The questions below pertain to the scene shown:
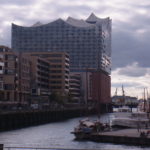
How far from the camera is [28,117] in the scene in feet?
334

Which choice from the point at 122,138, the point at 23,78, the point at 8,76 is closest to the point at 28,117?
the point at 8,76

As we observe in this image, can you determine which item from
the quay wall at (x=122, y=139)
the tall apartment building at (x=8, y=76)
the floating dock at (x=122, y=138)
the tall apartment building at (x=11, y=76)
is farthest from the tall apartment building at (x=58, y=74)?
the quay wall at (x=122, y=139)

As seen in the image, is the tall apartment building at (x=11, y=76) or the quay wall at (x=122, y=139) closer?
the quay wall at (x=122, y=139)

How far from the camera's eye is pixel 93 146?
5038 cm

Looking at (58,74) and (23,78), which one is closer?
(23,78)

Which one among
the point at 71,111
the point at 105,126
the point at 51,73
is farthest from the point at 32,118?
the point at 51,73

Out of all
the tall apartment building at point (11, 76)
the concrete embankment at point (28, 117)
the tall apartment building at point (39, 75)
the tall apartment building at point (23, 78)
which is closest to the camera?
the concrete embankment at point (28, 117)

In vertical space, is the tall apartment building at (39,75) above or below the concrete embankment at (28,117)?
above

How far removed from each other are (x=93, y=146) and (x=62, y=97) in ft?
382

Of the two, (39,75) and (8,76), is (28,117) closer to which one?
(8,76)

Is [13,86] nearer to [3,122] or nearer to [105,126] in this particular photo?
[3,122]

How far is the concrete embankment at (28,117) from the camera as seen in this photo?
8538cm

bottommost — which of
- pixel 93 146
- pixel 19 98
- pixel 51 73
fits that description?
pixel 93 146

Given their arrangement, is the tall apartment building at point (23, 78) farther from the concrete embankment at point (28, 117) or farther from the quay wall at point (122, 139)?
the quay wall at point (122, 139)
